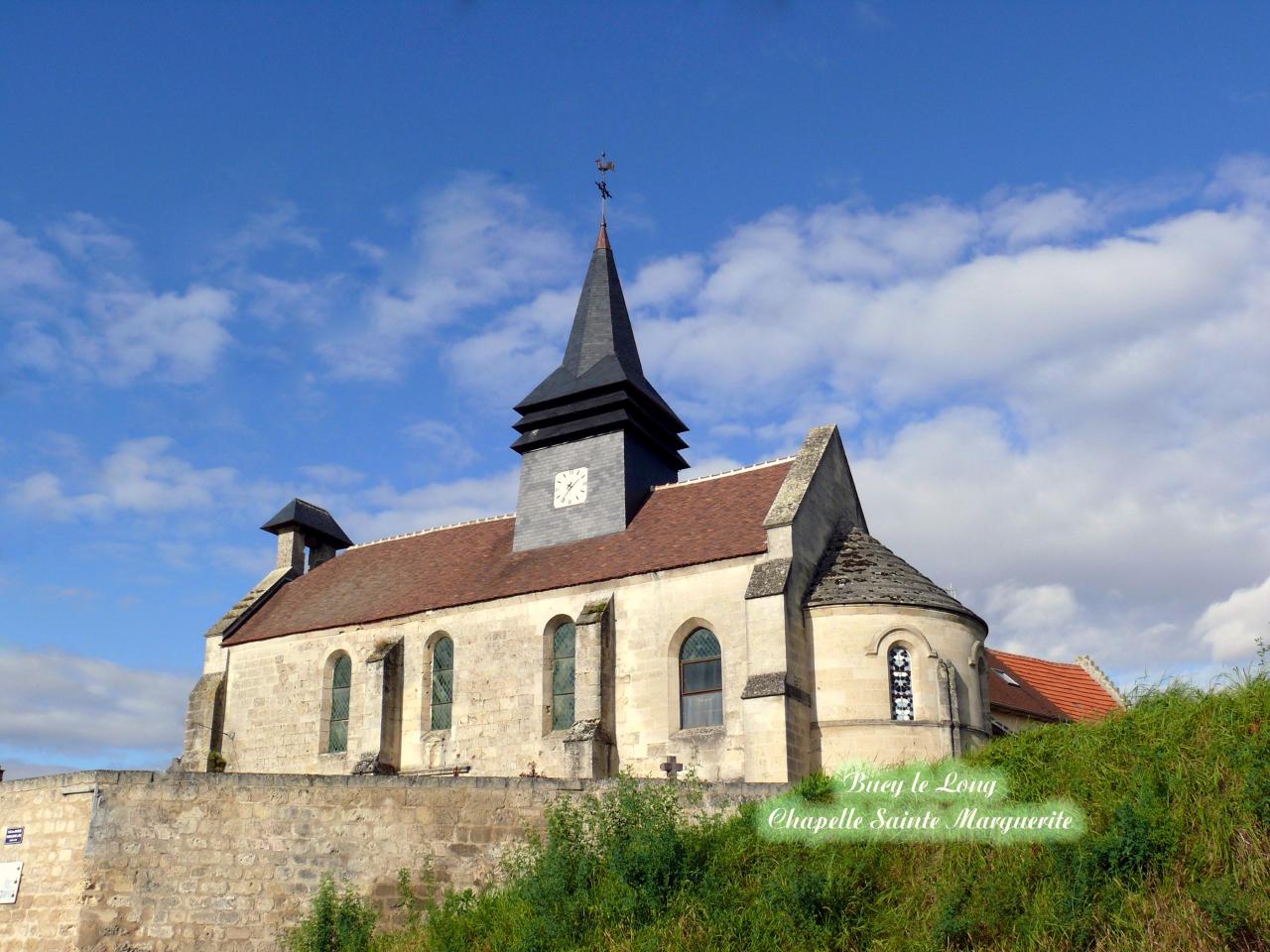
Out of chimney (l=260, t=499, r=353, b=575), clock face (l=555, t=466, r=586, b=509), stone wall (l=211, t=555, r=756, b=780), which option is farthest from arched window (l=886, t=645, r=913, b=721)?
chimney (l=260, t=499, r=353, b=575)

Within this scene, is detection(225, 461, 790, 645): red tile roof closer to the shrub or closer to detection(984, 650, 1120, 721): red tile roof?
detection(984, 650, 1120, 721): red tile roof

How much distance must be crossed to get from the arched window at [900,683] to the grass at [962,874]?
580 centimetres

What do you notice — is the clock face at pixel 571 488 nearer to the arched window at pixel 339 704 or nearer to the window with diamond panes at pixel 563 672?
the window with diamond panes at pixel 563 672

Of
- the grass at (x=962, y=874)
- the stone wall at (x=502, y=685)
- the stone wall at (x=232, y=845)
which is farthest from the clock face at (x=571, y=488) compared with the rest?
the grass at (x=962, y=874)

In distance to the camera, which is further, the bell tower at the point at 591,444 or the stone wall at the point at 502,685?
the bell tower at the point at 591,444

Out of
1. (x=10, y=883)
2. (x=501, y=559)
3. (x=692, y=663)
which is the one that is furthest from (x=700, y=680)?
(x=10, y=883)

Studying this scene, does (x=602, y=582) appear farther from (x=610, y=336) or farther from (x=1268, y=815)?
(x=1268, y=815)

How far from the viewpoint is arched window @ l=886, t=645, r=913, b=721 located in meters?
22.3

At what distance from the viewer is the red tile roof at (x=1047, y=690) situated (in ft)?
98.5

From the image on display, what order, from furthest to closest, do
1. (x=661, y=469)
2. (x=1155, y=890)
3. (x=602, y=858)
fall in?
(x=661, y=469) < (x=602, y=858) < (x=1155, y=890)

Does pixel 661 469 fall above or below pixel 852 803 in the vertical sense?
above

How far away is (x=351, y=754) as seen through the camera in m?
26.9

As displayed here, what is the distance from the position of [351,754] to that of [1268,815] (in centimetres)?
1927

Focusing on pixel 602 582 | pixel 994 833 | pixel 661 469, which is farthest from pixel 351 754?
pixel 994 833
